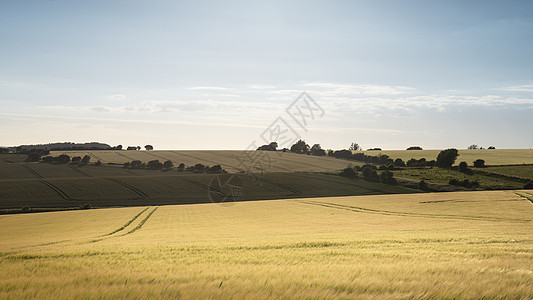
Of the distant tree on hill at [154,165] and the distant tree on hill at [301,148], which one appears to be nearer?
the distant tree on hill at [154,165]

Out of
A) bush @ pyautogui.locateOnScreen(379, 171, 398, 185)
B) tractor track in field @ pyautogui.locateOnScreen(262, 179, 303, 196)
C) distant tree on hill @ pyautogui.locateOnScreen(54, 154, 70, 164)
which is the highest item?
distant tree on hill @ pyautogui.locateOnScreen(54, 154, 70, 164)

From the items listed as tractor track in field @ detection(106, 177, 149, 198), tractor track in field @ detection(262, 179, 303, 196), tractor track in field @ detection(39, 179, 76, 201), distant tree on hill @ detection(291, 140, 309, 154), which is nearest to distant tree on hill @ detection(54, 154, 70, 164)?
tractor track in field @ detection(39, 179, 76, 201)

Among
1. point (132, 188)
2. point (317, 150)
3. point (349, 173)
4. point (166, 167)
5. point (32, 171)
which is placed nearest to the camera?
point (132, 188)

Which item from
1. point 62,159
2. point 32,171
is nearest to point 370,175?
point 32,171

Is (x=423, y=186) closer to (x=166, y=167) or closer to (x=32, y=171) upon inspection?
(x=166, y=167)

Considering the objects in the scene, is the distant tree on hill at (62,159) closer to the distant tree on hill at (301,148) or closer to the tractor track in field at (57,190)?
the tractor track in field at (57,190)

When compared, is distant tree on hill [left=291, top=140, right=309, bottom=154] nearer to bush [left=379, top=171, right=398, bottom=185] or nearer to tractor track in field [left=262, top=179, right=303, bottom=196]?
bush [left=379, top=171, right=398, bottom=185]

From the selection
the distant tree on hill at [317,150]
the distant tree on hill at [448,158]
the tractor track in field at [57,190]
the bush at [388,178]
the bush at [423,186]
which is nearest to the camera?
the tractor track in field at [57,190]

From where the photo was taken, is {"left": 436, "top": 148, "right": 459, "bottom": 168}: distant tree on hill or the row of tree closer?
{"left": 436, "top": 148, "right": 459, "bottom": 168}: distant tree on hill

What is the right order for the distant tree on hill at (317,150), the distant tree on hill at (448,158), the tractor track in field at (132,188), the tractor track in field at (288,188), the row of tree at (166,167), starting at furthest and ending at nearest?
the distant tree on hill at (317,150), the row of tree at (166,167), the distant tree on hill at (448,158), the tractor track in field at (288,188), the tractor track in field at (132,188)

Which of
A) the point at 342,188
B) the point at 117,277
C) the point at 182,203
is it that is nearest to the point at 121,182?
the point at 182,203

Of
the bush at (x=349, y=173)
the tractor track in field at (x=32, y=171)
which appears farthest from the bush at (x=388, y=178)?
the tractor track in field at (x=32, y=171)

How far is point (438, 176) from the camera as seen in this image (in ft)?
276

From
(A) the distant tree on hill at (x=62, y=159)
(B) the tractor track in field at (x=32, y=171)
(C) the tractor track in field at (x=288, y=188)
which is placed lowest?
(C) the tractor track in field at (x=288, y=188)
